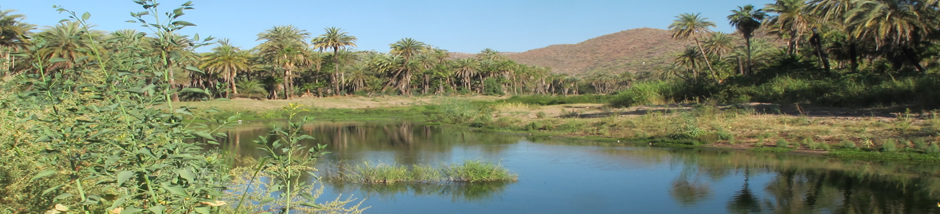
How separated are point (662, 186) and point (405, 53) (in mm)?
59204

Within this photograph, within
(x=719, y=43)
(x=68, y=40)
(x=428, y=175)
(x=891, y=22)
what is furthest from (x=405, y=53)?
(x=68, y=40)

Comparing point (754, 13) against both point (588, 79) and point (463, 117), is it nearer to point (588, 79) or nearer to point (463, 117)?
point (463, 117)

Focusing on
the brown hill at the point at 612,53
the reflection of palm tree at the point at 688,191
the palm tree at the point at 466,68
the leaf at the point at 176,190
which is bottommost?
the reflection of palm tree at the point at 688,191

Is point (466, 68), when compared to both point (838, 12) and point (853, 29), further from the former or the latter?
point (853, 29)

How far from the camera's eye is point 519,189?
1439 cm

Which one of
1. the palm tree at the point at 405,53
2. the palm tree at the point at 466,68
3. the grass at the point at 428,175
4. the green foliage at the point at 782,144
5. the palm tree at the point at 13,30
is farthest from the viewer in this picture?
the palm tree at the point at 466,68

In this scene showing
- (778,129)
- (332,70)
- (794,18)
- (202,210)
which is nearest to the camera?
(202,210)

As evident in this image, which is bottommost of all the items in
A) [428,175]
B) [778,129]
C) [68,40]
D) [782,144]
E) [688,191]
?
[688,191]

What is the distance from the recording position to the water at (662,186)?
1229 cm

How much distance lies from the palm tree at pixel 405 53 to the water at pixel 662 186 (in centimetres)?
4980

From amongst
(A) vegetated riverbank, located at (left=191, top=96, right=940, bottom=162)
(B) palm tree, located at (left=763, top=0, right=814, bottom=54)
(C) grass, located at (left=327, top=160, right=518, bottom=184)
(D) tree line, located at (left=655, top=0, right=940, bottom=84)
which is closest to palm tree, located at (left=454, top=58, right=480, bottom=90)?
(D) tree line, located at (left=655, top=0, right=940, bottom=84)

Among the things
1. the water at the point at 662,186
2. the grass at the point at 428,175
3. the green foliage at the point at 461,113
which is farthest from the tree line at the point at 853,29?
the grass at the point at 428,175

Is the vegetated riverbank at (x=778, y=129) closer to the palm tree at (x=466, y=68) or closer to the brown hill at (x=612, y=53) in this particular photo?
the palm tree at (x=466, y=68)

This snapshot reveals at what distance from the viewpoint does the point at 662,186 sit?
1461 centimetres
